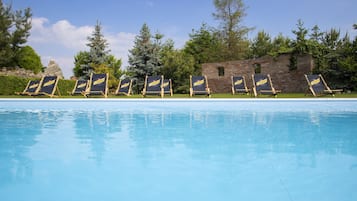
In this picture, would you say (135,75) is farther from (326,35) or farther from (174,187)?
(174,187)

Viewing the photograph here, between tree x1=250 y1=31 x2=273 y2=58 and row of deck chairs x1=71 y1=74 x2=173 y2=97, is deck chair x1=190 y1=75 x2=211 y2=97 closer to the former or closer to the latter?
row of deck chairs x1=71 y1=74 x2=173 y2=97

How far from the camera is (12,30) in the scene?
2019 cm

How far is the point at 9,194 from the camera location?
173 cm

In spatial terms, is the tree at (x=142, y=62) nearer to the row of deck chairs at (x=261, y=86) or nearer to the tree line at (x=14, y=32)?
the row of deck chairs at (x=261, y=86)

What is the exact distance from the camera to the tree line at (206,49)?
43.1 feet

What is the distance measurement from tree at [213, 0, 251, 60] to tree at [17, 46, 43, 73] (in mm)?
14967

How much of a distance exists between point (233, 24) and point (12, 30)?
1664cm

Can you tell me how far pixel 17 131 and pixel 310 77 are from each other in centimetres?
1047

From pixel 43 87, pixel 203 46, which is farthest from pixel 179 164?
pixel 203 46

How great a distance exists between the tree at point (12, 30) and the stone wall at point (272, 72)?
14072 millimetres

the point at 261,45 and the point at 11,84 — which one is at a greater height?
the point at 261,45

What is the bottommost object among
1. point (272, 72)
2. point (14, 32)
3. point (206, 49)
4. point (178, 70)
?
point (272, 72)

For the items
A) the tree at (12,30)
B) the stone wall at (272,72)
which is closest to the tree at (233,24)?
the stone wall at (272,72)

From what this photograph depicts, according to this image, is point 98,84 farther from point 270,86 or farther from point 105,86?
point 270,86
